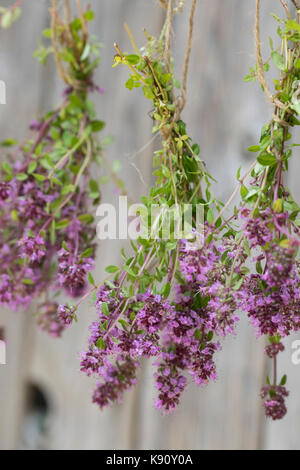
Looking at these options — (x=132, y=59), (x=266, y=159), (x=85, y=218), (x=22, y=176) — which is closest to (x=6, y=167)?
(x=22, y=176)

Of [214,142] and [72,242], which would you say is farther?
[214,142]

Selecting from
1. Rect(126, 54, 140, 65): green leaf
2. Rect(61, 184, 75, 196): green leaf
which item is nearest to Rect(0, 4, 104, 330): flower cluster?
Rect(61, 184, 75, 196): green leaf

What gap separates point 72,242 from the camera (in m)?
0.83

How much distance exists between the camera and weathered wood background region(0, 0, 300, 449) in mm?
1041

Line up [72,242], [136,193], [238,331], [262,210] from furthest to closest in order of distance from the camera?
[136,193] < [238,331] < [72,242] < [262,210]

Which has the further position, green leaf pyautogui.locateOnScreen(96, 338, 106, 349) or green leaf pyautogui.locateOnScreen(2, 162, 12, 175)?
green leaf pyautogui.locateOnScreen(2, 162, 12, 175)

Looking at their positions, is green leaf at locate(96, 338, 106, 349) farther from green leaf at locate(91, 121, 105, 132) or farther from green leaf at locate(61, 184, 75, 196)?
green leaf at locate(91, 121, 105, 132)

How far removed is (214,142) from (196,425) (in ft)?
1.88

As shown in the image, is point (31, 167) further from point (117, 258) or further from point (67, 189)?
point (117, 258)

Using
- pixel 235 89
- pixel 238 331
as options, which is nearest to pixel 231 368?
pixel 238 331

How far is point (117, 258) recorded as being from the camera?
124 centimetres

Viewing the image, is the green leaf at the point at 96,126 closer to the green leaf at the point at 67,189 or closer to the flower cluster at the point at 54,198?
the flower cluster at the point at 54,198
